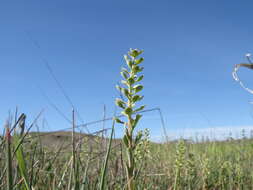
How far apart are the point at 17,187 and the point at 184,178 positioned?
2.47 meters

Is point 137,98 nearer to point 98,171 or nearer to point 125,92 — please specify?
point 125,92

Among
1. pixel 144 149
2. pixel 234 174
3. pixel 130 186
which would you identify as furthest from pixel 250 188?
pixel 130 186

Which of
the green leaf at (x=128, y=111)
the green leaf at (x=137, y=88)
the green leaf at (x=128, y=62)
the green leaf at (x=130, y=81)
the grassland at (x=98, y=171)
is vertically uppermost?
the green leaf at (x=128, y=62)

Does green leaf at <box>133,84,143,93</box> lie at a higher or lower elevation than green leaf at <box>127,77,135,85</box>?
lower

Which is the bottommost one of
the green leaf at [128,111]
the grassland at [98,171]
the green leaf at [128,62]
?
the grassland at [98,171]

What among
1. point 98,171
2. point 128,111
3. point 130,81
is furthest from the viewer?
point 98,171

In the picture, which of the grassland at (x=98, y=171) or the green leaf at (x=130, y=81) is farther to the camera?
the grassland at (x=98, y=171)

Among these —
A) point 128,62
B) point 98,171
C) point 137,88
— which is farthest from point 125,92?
point 98,171

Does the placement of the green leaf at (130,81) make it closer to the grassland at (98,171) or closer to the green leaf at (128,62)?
the green leaf at (128,62)

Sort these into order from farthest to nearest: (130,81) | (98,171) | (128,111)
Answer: (98,171) → (130,81) → (128,111)

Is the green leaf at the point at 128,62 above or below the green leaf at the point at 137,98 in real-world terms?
above

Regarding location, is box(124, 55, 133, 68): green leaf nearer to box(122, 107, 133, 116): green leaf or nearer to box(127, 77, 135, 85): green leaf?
box(127, 77, 135, 85): green leaf

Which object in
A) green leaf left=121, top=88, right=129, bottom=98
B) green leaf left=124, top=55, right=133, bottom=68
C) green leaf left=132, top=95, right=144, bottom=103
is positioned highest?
green leaf left=124, top=55, right=133, bottom=68

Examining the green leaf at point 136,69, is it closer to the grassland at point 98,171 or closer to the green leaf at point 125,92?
the green leaf at point 125,92
